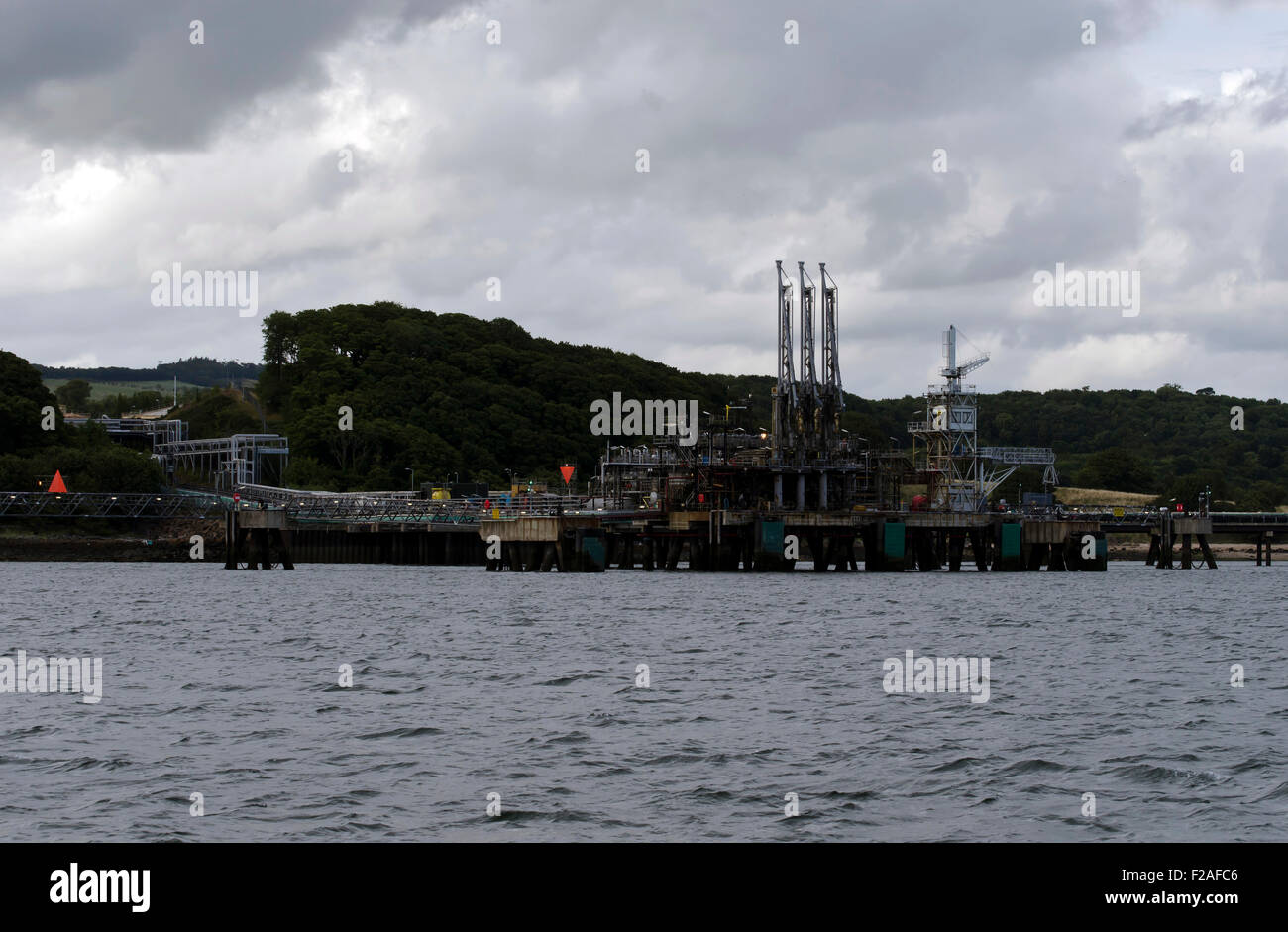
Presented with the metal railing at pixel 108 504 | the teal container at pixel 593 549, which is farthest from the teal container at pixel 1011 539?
the metal railing at pixel 108 504

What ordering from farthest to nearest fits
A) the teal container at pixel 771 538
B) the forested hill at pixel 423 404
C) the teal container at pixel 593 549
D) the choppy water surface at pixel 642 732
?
the forested hill at pixel 423 404
the teal container at pixel 593 549
the teal container at pixel 771 538
the choppy water surface at pixel 642 732

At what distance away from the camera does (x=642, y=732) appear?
26.4 m

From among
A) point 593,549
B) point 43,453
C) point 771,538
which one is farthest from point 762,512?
point 43,453

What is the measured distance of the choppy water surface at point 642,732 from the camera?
63.8 ft

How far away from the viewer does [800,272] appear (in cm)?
11588

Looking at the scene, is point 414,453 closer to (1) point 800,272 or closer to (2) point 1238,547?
(1) point 800,272

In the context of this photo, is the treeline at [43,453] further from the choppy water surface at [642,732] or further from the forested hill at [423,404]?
the choppy water surface at [642,732]

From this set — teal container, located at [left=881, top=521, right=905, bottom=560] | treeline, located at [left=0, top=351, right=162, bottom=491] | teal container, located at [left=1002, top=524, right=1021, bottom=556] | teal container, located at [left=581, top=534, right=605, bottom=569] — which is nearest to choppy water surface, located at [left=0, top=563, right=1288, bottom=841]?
teal container, located at [left=581, top=534, right=605, bottom=569]

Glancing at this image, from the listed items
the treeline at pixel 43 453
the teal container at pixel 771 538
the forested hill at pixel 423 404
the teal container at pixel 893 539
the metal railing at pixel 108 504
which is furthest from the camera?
the forested hill at pixel 423 404

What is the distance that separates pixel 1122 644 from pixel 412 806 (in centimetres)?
3133

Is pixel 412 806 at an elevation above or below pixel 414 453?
below

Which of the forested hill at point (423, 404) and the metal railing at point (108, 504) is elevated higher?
the forested hill at point (423, 404)
